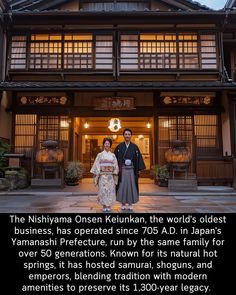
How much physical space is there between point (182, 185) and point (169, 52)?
7271 millimetres

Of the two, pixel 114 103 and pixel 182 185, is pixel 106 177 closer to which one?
pixel 182 185

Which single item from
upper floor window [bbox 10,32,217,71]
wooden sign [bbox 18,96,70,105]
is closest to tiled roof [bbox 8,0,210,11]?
upper floor window [bbox 10,32,217,71]

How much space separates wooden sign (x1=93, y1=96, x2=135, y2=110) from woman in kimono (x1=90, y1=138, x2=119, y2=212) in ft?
22.9

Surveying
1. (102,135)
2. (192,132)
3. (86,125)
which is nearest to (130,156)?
(192,132)

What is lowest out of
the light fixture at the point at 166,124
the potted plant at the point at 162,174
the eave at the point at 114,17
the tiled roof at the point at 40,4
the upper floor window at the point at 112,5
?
the potted plant at the point at 162,174

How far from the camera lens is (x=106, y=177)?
6.30 meters

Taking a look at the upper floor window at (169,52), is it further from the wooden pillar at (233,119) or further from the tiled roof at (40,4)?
the wooden pillar at (233,119)

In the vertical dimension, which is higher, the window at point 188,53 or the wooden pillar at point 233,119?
the window at point 188,53

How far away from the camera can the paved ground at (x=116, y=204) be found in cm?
673

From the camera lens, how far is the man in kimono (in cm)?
643

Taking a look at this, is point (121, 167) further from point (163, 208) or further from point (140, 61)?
point (140, 61)

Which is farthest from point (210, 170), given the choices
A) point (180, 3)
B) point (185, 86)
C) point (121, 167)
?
point (180, 3)

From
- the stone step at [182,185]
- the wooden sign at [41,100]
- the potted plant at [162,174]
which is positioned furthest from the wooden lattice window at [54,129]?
the stone step at [182,185]

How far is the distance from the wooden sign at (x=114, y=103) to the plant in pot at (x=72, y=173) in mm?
3316
